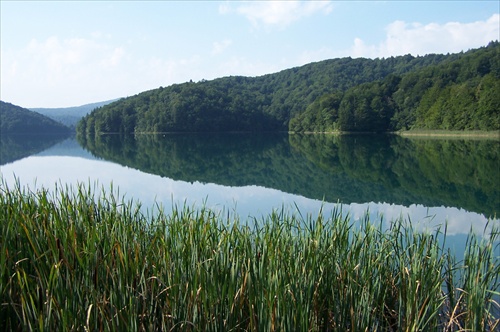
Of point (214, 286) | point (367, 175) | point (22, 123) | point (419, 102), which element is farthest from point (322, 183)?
point (22, 123)

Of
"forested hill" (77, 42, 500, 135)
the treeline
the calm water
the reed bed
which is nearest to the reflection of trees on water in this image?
the calm water

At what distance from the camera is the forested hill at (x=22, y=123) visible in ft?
347

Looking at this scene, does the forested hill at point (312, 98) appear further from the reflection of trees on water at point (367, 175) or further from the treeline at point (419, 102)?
the reflection of trees on water at point (367, 175)

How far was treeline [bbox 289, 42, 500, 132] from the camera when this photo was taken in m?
52.4

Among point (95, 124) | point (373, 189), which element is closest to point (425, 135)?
point (373, 189)

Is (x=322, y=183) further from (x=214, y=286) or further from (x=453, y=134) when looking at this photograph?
(x=453, y=134)

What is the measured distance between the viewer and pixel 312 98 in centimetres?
9731

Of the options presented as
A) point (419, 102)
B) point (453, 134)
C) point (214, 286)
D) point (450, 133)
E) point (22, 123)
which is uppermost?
point (419, 102)

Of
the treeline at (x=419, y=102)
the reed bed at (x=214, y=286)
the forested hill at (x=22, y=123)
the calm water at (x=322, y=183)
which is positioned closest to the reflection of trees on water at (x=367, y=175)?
the calm water at (x=322, y=183)

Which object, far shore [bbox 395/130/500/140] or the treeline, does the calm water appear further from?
the treeline

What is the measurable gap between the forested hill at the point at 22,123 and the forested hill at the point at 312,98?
19067 millimetres

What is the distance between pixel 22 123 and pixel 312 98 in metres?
71.8

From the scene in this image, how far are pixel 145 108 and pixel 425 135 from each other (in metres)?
60.7

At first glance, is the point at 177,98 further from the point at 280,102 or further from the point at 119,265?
the point at 119,265
